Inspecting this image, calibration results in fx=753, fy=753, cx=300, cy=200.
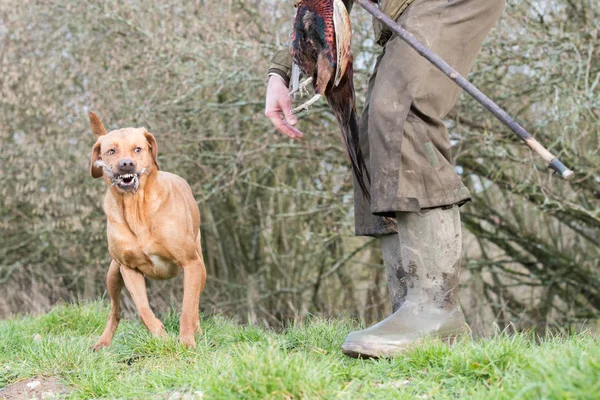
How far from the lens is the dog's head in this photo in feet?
14.3

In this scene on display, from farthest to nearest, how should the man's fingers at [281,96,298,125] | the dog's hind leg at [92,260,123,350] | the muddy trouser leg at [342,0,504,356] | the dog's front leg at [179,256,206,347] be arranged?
the dog's hind leg at [92,260,123,350] < the dog's front leg at [179,256,206,347] < the man's fingers at [281,96,298,125] < the muddy trouser leg at [342,0,504,356]

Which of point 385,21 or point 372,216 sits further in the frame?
point 372,216

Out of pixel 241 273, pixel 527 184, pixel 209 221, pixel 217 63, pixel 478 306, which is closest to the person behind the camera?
pixel 527 184

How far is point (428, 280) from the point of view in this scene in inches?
126

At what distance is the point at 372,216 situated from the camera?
11.8ft

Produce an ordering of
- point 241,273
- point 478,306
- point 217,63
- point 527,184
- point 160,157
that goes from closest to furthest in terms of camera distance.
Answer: point 527,184
point 217,63
point 160,157
point 478,306
point 241,273

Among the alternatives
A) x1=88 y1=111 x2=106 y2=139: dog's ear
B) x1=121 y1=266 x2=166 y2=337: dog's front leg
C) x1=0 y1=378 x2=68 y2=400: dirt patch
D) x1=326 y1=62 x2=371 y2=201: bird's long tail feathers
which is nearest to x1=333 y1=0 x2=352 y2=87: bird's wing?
x1=326 y1=62 x2=371 y2=201: bird's long tail feathers

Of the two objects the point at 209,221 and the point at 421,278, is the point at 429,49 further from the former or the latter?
the point at 209,221

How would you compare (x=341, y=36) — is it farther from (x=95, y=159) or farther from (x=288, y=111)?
(x=95, y=159)

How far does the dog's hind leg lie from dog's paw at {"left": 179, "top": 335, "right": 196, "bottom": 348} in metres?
0.57

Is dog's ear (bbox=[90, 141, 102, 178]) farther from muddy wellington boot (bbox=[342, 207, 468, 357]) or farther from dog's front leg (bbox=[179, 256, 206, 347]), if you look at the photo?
muddy wellington boot (bbox=[342, 207, 468, 357])

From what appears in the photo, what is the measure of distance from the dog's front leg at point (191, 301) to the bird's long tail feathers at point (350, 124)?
1.26m

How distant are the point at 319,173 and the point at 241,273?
117 inches

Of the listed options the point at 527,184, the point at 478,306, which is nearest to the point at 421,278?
the point at 527,184
